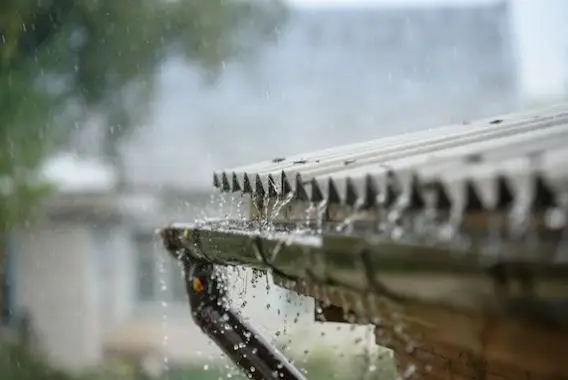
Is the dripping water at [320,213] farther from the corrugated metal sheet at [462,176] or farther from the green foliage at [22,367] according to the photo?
the green foliage at [22,367]

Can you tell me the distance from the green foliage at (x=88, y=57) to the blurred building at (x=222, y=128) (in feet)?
0.33

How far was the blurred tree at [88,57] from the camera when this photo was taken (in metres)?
4.30

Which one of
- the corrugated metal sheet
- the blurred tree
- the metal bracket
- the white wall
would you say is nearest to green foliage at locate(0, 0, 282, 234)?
the blurred tree

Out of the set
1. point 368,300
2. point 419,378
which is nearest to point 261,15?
point 419,378

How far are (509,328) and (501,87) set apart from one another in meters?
3.75

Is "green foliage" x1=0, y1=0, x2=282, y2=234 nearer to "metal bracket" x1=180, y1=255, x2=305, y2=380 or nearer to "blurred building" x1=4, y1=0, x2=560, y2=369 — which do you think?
"blurred building" x1=4, y1=0, x2=560, y2=369

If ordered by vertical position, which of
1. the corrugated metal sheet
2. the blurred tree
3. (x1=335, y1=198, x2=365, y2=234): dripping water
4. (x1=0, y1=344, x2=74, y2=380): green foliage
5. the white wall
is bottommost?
(x1=0, y1=344, x2=74, y2=380): green foliage

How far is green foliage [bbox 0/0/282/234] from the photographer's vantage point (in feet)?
14.1

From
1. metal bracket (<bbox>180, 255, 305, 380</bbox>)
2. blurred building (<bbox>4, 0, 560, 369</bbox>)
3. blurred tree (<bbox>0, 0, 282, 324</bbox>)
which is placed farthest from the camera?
blurred building (<bbox>4, 0, 560, 369</bbox>)

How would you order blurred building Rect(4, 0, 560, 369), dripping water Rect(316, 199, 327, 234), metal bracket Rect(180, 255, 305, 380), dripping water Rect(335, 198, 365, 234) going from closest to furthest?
1. dripping water Rect(335, 198, 365, 234)
2. dripping water Rect(316, 199, 327, 234)
3. metal bracket Rect(180, 255, 305, 380)
4. blurred building Rect(4, 0, 560, 369)

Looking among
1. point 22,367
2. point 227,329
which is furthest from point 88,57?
point 227,329

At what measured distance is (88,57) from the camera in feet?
14.5

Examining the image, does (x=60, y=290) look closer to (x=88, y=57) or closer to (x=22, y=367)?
(x=22, y=367)

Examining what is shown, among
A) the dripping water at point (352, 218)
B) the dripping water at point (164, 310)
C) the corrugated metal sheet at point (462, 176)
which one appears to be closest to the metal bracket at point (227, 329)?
the corrugated metal sheet at point (462, 176)
